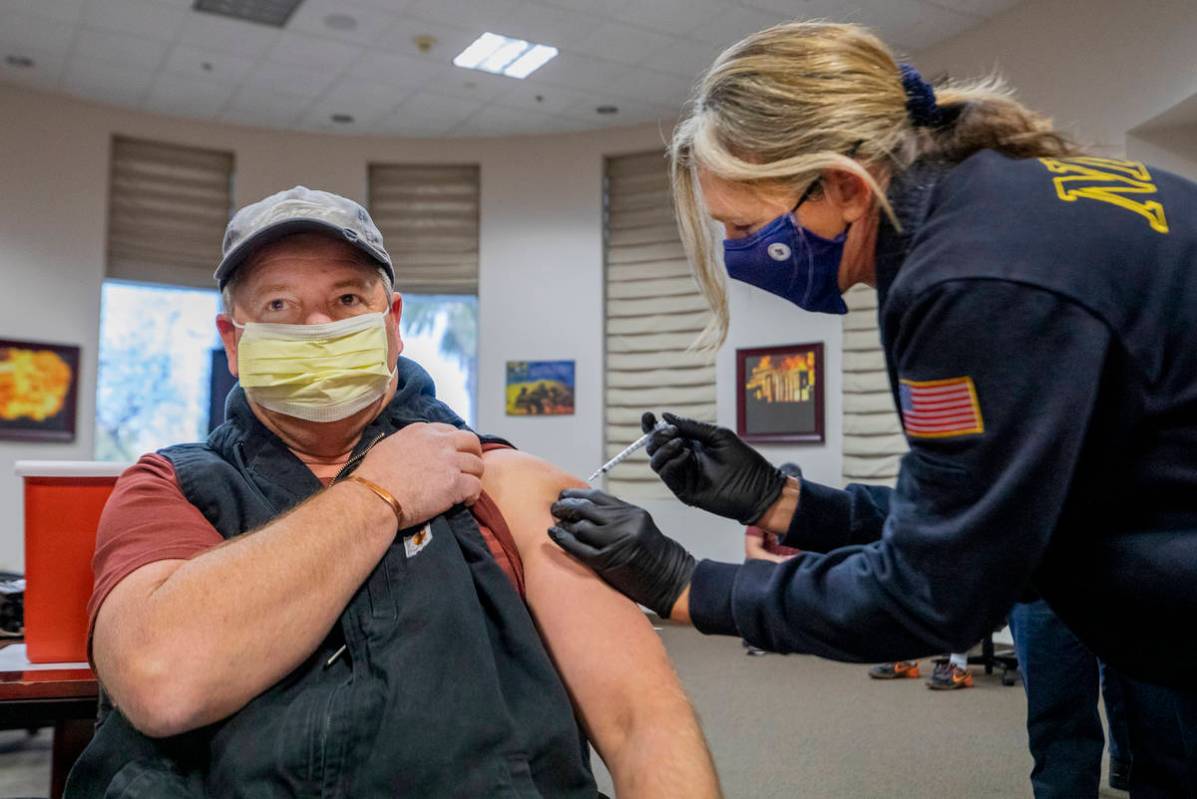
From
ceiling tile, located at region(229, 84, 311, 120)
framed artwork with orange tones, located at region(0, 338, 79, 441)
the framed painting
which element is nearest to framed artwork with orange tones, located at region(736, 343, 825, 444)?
the framed painting

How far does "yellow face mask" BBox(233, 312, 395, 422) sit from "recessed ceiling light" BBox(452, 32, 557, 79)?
521 centimetres

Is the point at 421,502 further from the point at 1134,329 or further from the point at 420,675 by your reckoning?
the point at 1134,329

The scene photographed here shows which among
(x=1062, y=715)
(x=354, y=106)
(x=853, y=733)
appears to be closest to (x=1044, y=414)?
(x=1062, y=715)

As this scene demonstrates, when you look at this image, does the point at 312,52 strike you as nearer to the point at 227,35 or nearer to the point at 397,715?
the point at 227,35

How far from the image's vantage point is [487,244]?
8016 millimetres

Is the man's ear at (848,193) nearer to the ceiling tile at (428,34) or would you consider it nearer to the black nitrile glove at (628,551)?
the black nitrile glove at (628,551)

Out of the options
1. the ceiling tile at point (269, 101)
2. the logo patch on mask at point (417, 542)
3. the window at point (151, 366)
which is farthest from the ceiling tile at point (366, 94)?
the logo patch on mask at point (417, 542)

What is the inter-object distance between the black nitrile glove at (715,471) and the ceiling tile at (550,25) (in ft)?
15.6

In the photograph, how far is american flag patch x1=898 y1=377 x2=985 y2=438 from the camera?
1012 mm

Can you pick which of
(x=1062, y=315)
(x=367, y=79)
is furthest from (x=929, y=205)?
(x=367, y=79)

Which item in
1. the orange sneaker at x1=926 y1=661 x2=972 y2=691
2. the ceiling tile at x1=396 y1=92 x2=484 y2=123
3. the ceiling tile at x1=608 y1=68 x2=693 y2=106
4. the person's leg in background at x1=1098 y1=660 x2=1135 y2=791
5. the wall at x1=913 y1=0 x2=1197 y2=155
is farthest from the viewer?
the ceiling tile at x1=396 y1=92 x2=484 y2=123

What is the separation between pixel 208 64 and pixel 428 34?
166cm

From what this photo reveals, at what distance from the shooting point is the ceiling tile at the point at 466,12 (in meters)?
5.79

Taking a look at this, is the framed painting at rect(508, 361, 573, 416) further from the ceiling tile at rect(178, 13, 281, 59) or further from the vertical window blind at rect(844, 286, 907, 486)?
the ceiling tile at rect(178, 13, 281, 59)
